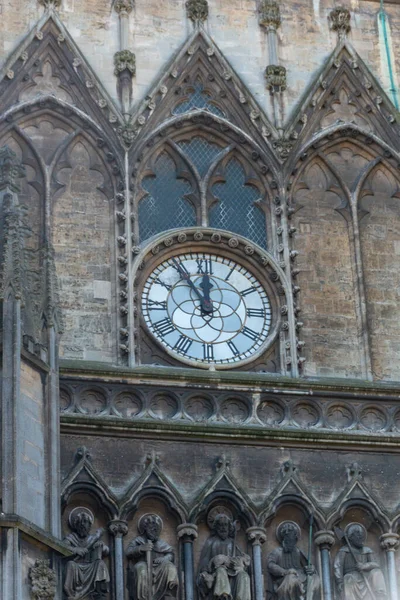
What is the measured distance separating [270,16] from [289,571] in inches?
257

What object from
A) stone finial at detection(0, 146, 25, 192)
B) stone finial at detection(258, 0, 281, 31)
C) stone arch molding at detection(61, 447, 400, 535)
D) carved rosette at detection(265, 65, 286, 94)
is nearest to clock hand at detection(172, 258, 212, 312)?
stone arch molding at detection(61, 447, 400, 535)

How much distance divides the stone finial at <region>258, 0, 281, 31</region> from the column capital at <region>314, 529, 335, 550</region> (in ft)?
19.6

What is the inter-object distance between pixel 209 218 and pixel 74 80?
6.69ft

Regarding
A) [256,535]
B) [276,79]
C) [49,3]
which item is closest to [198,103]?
[276,79]

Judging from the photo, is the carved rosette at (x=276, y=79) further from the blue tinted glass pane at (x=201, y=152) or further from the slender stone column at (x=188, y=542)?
the slender stone column at (x=188, y=542)

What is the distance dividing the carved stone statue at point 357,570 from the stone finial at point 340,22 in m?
5.86

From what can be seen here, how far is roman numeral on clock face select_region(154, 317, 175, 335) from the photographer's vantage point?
2636 cm

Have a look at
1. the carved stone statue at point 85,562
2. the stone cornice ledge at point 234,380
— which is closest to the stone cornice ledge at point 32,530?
the carved stone statue at point 85,562

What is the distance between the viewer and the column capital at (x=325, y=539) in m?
25.1

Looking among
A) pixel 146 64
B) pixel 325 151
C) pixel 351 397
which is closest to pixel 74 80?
pixel 146 64

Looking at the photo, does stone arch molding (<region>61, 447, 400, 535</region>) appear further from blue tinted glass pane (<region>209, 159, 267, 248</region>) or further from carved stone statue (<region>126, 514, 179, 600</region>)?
blue tinted glass pane (<region>209, 159, 267, 248</region>)

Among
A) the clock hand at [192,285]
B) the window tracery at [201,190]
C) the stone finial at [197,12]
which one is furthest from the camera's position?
the stone finial at [197,12]

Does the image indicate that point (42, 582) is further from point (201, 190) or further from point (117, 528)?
point (201, 190)

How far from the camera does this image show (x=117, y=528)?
24688 millimetres
